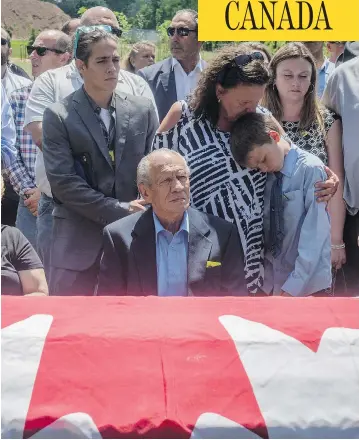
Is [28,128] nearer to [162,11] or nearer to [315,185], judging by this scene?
[162,11]

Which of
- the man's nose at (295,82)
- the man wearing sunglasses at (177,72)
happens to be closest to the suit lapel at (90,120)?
the man's nose at (295,82)

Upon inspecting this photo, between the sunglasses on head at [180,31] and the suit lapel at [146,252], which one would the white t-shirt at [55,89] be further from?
the suit lapel at [146,252]

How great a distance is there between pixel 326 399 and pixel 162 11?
3.16 metres

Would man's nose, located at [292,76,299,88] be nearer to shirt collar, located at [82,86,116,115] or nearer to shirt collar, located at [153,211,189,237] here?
shirt collar, located at [82,86,116,115]

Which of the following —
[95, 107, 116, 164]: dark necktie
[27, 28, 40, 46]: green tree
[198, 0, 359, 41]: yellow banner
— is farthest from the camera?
[27, 28, 40, 46]: green tree

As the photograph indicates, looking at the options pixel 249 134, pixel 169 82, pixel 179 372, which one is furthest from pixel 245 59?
pixel 169 82

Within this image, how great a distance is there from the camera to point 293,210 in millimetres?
2961

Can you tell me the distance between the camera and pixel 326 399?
1846 millimetres

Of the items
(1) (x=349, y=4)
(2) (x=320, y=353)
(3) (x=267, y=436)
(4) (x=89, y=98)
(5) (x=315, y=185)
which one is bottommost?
(3) (x=267, y=436)

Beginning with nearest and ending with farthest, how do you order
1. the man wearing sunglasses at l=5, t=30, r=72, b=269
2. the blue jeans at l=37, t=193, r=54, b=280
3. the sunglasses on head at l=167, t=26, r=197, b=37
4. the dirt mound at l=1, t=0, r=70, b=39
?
the blue jeans at l=37, t=193, r=54, b=280, the man wearing sunglasses at l=5, t=30, r=72, b=269, the dirt mound at l=1, t=0, r=70, b=39, the sunglasses on head at l=167, t=26, r=197, b=37

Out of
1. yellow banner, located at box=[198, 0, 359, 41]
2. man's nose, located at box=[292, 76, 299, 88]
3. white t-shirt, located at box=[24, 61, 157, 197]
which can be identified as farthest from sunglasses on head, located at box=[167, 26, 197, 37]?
yellow banner, located at box=[198, 0, 359, 41]

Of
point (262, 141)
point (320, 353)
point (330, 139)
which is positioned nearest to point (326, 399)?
point (320, 353)

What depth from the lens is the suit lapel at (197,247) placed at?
265 centimetres

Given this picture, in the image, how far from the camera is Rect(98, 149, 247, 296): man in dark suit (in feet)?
8.74
